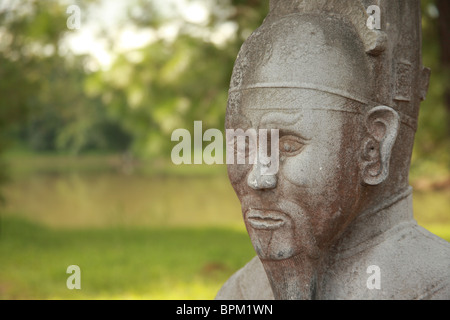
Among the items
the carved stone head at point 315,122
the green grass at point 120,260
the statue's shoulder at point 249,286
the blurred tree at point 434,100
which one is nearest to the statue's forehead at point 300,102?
the carved stone head at point 315,122

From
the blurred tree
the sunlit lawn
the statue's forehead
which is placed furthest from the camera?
the sunlit lawn

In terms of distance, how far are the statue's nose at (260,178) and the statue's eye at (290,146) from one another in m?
0.09

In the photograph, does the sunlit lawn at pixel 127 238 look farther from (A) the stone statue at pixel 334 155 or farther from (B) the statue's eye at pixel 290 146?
(B) the statue's eye at pixel 290 146

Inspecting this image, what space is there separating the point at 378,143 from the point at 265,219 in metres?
0.55

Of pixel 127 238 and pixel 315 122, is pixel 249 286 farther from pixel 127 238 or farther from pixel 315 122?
pixel 127 238

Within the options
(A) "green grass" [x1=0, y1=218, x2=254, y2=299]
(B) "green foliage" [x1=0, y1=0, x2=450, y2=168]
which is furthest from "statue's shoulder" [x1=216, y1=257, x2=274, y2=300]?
(B) "green foliage" [x1=0, y1=0, x2=450, y2=168]

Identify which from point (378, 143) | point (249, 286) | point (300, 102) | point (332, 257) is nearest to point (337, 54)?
point (300, 102)

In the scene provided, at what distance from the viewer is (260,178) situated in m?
2.01

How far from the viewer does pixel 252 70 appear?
209 centimetres

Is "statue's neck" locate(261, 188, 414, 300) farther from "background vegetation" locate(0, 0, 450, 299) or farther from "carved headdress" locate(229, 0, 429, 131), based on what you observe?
"background vegetation" locate(0, 0, 450, 299)

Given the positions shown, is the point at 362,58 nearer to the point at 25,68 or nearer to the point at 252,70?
the point at 252,70

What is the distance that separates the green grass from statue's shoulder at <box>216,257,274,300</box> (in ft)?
10.5

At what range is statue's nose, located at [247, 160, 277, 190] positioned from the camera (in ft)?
6.55

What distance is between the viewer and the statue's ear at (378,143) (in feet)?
6.73
